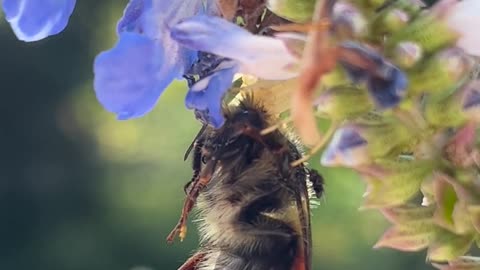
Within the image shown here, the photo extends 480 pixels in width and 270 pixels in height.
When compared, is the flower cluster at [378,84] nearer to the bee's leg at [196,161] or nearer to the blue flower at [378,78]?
the blue flower at [378,78]

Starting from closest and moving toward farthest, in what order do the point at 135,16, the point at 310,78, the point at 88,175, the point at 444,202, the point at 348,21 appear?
the point at 310,78, the point at 348,21, the point at 444,202, the point at 135,16, the point at 88,175

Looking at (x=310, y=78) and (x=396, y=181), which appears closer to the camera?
(x=310, y=78)

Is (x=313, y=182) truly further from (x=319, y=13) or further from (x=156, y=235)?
(x=156, y=235)

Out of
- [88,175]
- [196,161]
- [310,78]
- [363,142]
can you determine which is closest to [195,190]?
[196,161]

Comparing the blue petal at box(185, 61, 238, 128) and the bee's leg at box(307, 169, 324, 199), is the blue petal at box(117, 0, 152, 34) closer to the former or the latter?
the blue petal at box(185, 61, 238, 128)

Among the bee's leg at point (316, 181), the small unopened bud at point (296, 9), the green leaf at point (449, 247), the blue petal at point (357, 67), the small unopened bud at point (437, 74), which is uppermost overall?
the small unopened bud at point (296, 9)

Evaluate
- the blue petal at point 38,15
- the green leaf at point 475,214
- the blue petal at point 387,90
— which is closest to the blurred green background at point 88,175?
the blue petal at point 38,15

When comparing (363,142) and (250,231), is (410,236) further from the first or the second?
(250,231)

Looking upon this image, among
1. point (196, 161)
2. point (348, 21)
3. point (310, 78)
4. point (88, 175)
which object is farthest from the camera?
point (88, 175)
